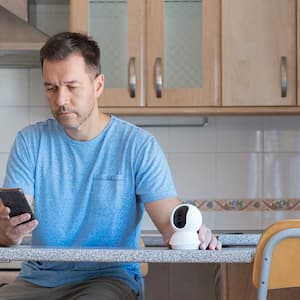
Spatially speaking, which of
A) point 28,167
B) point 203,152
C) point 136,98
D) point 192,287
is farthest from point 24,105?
point 28,167

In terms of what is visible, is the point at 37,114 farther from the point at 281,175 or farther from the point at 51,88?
the point at 51,88

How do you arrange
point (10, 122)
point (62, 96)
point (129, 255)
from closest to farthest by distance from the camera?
1. point (129, 255)
2. point (62, 96)
3. point (10, 122)

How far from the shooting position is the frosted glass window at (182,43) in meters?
3.24

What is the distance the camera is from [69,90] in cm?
199

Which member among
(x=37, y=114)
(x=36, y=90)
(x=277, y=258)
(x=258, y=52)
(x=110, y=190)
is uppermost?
(x=258, y=52)

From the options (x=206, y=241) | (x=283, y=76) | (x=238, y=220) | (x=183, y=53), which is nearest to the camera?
(x=206, y=241)

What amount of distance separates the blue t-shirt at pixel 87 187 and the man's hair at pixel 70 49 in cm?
20

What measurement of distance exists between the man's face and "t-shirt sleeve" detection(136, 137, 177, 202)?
0.63ft

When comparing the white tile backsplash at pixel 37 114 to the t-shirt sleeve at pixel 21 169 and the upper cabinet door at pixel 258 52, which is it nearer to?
the upper cabinet door at pixel 258 52

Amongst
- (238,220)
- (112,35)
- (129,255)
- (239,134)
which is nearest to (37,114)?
(112,35)

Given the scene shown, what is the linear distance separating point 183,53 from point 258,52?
0.33 m

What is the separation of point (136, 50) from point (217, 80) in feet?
1.26

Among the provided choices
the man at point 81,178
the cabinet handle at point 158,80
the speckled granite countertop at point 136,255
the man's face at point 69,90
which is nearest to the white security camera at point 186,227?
the speckled granite countertop at point 136,255

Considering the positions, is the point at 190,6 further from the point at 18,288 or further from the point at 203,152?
the point at 18,288
